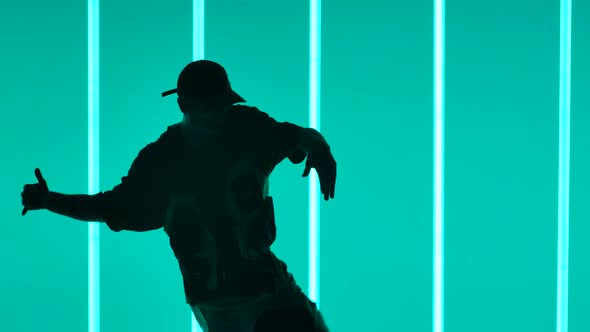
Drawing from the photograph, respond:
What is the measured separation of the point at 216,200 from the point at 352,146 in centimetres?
100

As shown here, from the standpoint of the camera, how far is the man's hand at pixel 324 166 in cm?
100

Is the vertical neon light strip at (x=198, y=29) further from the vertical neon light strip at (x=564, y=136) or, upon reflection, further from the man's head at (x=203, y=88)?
the vertical neon light strip at (x=564, y=136)

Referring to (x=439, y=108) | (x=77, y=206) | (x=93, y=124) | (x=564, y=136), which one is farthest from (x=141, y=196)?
(x=564, y=136)

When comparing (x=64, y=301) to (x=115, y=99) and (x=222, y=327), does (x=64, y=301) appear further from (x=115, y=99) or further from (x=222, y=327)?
(x=222, y=327)

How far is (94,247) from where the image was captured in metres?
1.93

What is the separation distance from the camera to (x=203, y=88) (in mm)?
1012

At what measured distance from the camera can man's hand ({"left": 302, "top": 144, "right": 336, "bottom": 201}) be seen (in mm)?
1002

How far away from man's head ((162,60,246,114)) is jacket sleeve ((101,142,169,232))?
112 millimetres

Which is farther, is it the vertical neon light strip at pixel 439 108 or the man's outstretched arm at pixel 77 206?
the vertical neon light strip at pixel 439 108

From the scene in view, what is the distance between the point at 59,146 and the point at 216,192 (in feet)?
3.58

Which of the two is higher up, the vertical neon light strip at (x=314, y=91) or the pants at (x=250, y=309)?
the vertical neon light strip at (x=314, y=91)

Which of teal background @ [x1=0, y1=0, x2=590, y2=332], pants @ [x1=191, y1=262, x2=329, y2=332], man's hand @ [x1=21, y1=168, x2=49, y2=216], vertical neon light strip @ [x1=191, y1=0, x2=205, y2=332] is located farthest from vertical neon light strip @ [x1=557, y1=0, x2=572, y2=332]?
man's hand @ [x1=21, y1=168, x2=49, y2=216]

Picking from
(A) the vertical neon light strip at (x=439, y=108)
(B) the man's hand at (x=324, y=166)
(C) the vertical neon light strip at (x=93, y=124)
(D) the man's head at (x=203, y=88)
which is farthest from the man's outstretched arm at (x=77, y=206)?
(A) the vertical neon light strip at (x=439, y=108)

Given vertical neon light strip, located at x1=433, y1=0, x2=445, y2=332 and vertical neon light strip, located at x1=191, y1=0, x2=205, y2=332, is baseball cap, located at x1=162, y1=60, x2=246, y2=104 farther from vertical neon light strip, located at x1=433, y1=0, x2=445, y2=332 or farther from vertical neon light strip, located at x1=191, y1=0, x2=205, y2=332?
vertical neon light strip, located at x1=433, y1=0, x2=445, y2=332
